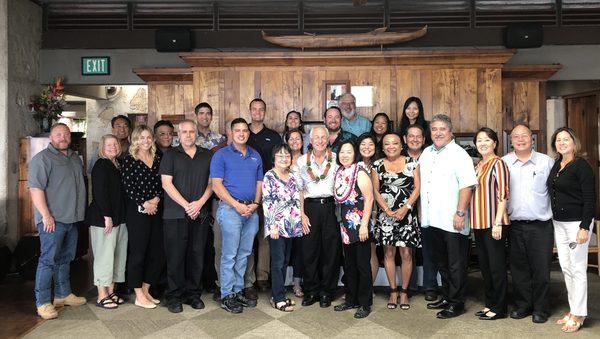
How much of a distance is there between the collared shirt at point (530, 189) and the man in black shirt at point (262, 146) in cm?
214

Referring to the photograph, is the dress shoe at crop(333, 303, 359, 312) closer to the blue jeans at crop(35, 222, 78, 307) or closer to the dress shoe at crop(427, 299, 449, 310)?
the dress shoe at crop(427, 299, 449, 310)

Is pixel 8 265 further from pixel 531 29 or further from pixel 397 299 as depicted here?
pixel 531 29

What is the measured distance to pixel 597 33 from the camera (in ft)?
21.6

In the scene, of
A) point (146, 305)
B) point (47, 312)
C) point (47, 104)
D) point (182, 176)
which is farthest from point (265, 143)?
point (47, 104)

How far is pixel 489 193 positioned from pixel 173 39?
475 centimetres

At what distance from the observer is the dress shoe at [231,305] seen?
384 centimetres

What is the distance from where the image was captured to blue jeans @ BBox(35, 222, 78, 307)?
384 centimetres

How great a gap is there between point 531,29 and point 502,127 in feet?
5.03

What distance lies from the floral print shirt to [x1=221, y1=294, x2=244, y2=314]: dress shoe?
631mm

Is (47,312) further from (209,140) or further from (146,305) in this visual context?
(209,140)

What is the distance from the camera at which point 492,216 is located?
3602 millimetres

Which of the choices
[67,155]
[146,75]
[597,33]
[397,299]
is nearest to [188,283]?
[67,155]

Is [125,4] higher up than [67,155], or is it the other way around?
[125,4]

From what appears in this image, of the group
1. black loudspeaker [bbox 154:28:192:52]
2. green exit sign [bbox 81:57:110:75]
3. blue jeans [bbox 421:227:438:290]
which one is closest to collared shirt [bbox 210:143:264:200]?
blue jeans [bbox 421:227:438:290]
